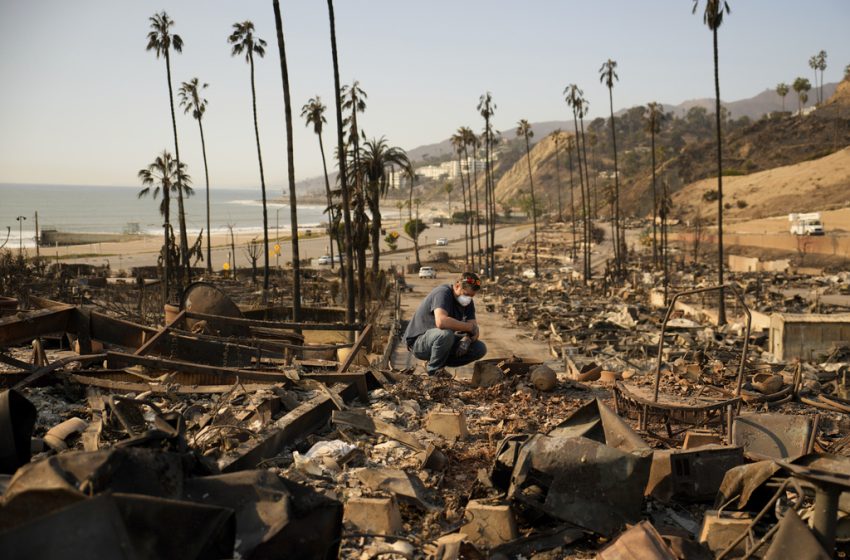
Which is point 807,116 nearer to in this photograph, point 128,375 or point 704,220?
point 704,220

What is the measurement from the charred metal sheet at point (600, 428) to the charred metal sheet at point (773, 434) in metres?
1.12

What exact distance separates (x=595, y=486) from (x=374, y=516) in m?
1.37

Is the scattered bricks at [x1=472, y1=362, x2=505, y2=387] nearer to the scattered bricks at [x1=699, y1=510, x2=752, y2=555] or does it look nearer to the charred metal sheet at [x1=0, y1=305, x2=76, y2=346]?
the scattered bricks at [x1=699, y1=510, x2=752, y2=555]

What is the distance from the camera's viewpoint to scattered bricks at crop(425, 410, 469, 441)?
20.7 ft

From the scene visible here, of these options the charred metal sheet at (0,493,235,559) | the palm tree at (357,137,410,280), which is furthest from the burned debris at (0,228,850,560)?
the palm tree at (357,137,410,280)

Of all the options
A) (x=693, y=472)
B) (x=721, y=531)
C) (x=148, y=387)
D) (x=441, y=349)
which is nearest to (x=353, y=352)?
(x=441, y=349)

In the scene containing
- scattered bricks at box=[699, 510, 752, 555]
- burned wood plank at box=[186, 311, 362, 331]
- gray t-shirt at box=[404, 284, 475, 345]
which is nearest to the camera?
scattered bricks at box=[699, 510, 752, 555]

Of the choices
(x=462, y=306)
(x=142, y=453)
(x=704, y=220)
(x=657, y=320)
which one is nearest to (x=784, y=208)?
(x=704, y=220)

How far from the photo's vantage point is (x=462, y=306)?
27.3ft

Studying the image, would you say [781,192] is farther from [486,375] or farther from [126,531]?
[126,531]

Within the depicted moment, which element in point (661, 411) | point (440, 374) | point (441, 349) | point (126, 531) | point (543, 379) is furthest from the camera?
point (440, 374)

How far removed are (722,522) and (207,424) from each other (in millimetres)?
3763

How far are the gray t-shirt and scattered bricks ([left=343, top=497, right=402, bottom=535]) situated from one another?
12.9ft

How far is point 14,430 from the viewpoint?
175 inches
